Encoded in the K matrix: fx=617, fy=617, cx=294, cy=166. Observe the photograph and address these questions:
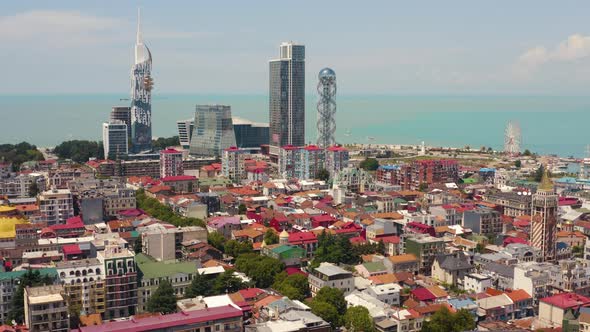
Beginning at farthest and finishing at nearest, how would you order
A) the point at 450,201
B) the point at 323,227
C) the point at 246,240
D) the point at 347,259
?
the point at 450,201
the point at 323,227
the point at 246,240
the point at 347,259

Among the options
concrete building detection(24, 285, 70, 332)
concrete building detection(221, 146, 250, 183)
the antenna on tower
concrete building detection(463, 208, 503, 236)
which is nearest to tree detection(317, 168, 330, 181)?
concrete building detection(221, 146, 250, 183)

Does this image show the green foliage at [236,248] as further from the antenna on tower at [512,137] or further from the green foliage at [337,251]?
the antenna on tower at [512,137]

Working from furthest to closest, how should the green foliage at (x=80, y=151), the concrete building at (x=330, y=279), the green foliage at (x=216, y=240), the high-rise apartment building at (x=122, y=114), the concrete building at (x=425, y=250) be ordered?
the high-rise apartment building at (x=122, y=114) → the green foliage at (x=80, y=151) → the green foliage at (x=216, y=240) → the concrete building at (x=425, y=250) → the concrete building at (x=330, y=279)

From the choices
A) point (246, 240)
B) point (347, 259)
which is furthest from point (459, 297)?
point (246, 240)

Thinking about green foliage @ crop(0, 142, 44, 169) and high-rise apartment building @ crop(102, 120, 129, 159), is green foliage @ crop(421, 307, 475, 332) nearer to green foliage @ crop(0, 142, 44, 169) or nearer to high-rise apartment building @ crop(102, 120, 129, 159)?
green foliage @ crop(0, 142, 44, 169)

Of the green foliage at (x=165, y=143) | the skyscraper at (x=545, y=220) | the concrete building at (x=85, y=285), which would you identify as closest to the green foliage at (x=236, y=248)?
the concrete building at (x=85, y=285)

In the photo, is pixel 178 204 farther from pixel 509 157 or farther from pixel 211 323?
pixel 509 157
